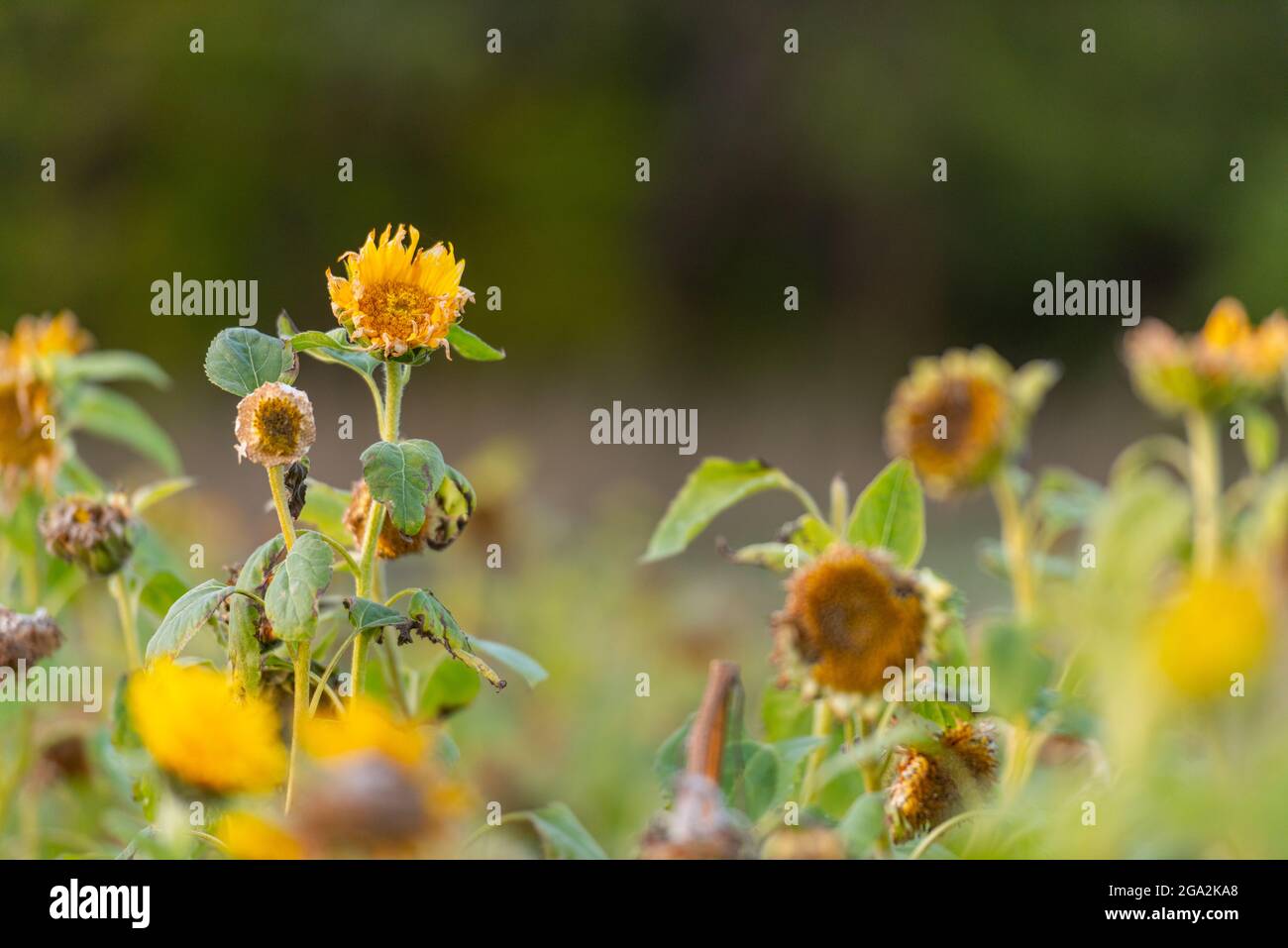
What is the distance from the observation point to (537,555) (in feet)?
3.83

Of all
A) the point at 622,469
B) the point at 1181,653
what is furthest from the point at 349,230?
the point at 1181,653

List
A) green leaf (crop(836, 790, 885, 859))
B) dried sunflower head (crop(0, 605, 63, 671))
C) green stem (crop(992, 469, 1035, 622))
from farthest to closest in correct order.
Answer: green stem (crop(992, 469, 1035, 622))
dried sunflower head (crop(0, 605, 63, 671))
green leaf (crop(836, 790, 885, 859))

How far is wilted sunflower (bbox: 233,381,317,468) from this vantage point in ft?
1.20

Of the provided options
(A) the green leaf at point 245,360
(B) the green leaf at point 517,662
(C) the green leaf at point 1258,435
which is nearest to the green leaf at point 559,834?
(B) the green leaf at point 517,662

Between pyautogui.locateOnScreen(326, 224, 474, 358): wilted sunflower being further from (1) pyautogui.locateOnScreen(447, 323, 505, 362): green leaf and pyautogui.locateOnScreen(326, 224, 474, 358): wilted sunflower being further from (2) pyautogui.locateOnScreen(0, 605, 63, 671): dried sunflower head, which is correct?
(2) pyautogui.locateOnScreen(0, 605, 63, 671): dried sunflower head

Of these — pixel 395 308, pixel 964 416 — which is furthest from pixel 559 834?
pixel 964 416

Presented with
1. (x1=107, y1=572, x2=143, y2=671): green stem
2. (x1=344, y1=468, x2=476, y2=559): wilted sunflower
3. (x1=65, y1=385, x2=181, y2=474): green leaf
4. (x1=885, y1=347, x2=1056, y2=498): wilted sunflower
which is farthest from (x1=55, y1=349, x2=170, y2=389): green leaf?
(x1=885, y1=347, x2=1056, y2=498): wilted sunflower

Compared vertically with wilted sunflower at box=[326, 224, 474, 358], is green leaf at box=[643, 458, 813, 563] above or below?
below

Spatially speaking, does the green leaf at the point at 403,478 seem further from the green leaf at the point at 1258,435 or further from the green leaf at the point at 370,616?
the green leaf at the point at 1258,435

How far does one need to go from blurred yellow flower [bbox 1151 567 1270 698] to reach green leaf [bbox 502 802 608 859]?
0.87ft

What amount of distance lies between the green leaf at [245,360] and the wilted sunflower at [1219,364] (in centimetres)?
32

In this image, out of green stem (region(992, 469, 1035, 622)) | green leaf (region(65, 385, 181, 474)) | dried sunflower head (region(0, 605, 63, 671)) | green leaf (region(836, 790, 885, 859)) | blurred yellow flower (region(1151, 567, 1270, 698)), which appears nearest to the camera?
blurred yellow flower (region(1151, 567, 1270, 698))
